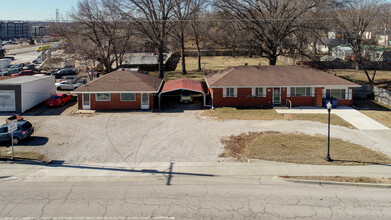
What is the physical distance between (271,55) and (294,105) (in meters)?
13.2

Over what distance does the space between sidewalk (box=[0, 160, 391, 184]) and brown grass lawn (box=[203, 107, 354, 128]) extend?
10.5 metres

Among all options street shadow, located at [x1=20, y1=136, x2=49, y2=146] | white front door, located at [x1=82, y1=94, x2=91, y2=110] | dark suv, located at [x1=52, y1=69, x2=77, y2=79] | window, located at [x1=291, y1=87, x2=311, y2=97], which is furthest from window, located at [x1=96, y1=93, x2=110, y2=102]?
dark suv, located at [x1=52, y1=69, x2=77, y2=79]

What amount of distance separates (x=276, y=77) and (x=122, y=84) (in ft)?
55.6

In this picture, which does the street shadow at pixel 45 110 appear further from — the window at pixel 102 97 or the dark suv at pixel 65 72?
the dark suv at pixel 65 72

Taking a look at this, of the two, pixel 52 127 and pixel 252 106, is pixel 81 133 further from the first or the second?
pixel 252 106

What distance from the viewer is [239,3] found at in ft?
142

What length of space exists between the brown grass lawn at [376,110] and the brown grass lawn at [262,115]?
359 cm

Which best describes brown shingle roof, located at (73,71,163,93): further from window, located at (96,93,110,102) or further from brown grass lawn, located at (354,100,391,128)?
brown grass lawn, located at (354,100,391,128)

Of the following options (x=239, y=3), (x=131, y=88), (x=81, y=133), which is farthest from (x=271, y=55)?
(x=81, y=133)

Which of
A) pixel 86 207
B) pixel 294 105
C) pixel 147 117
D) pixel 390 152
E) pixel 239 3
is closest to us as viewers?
pixel 86 207

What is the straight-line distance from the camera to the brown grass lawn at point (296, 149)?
19688mm

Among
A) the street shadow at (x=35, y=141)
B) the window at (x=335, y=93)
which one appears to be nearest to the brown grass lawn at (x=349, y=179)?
the street shadow at (x=35, y=141)

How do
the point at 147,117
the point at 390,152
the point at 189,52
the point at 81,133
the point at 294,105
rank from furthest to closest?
the point at 189,52, the point at 294,105, the point at 147,117, the point at 81,133, the point at 390,152

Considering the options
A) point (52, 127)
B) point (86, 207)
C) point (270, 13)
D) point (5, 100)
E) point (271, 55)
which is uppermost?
point (270, 13)
